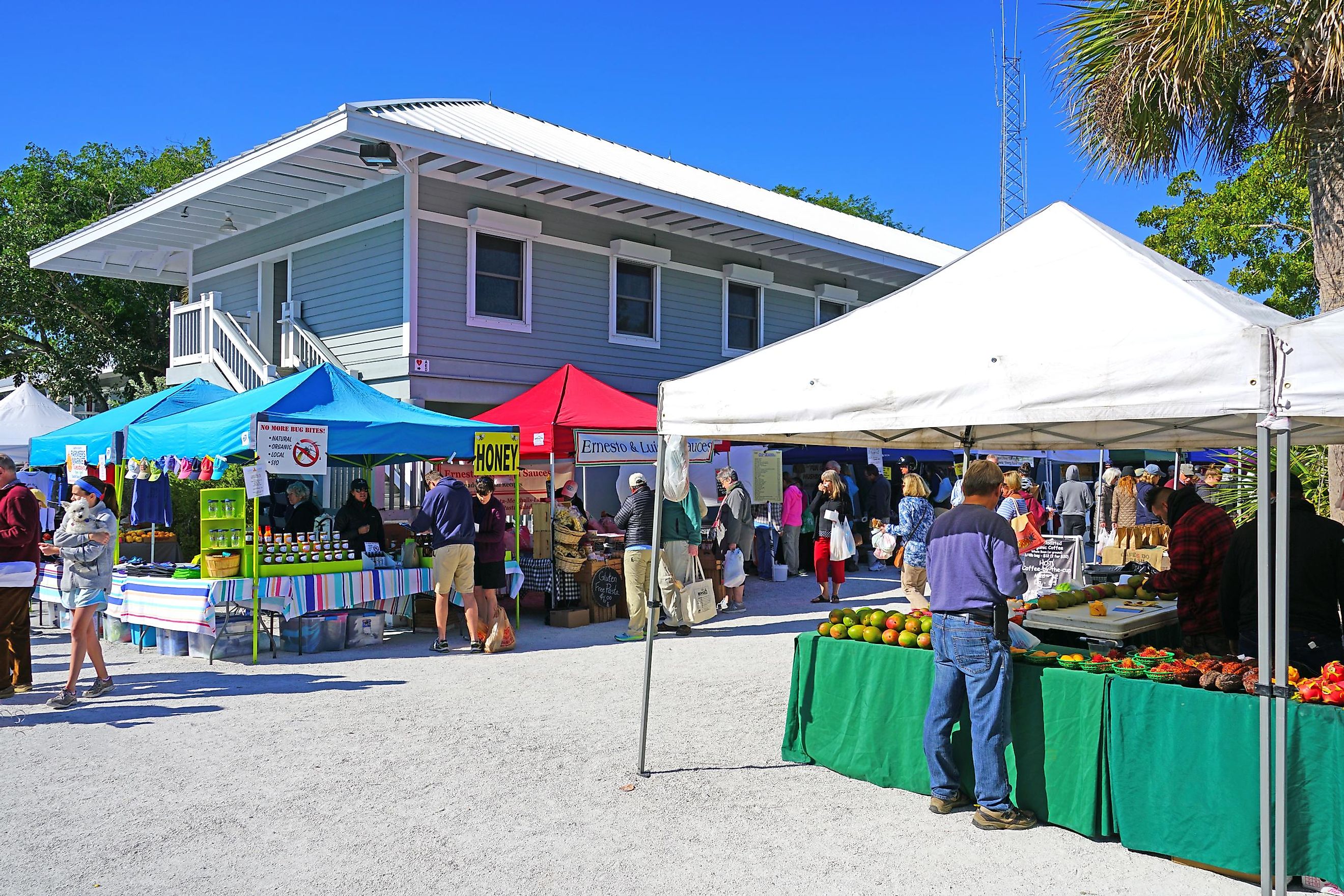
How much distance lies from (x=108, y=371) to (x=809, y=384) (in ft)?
83.5

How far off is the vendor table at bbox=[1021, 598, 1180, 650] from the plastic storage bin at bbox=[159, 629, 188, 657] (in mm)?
7894

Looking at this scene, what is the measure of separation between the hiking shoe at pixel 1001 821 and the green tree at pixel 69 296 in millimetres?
23616

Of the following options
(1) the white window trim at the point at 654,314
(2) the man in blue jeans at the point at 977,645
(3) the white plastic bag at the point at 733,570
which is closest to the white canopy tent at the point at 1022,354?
(2) the man in blue jeans at the point at 977,645

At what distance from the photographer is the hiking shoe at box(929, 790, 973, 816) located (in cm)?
514

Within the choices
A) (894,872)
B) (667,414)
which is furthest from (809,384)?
(894,872)

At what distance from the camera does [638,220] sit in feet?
54.3

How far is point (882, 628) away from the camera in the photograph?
19.3 feet

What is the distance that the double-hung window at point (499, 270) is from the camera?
568 inches

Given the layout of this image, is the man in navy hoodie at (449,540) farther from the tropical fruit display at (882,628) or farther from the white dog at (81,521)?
the tropical fruit display at (882,628)

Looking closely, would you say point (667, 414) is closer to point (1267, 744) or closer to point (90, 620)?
point (1267, 744)

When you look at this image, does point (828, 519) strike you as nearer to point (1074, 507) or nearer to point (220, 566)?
point (220, 566)

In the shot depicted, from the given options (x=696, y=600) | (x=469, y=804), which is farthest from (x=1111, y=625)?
(x=696, y=600)

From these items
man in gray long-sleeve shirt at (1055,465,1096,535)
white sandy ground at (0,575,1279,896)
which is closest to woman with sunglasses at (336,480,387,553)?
white sandy ground at (0,575,1279,896)

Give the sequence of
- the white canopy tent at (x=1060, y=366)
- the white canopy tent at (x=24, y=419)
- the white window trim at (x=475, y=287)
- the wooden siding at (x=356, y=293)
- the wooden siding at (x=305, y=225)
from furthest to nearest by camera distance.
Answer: the white canopy tent at (x=24, y=419) → the white window trim at (x=475, y=287) → the wooden siding at (x=305, y=225) → the wooden siding at (x=356, y=293) → the white canopy tent at (x=1060, y=366)
